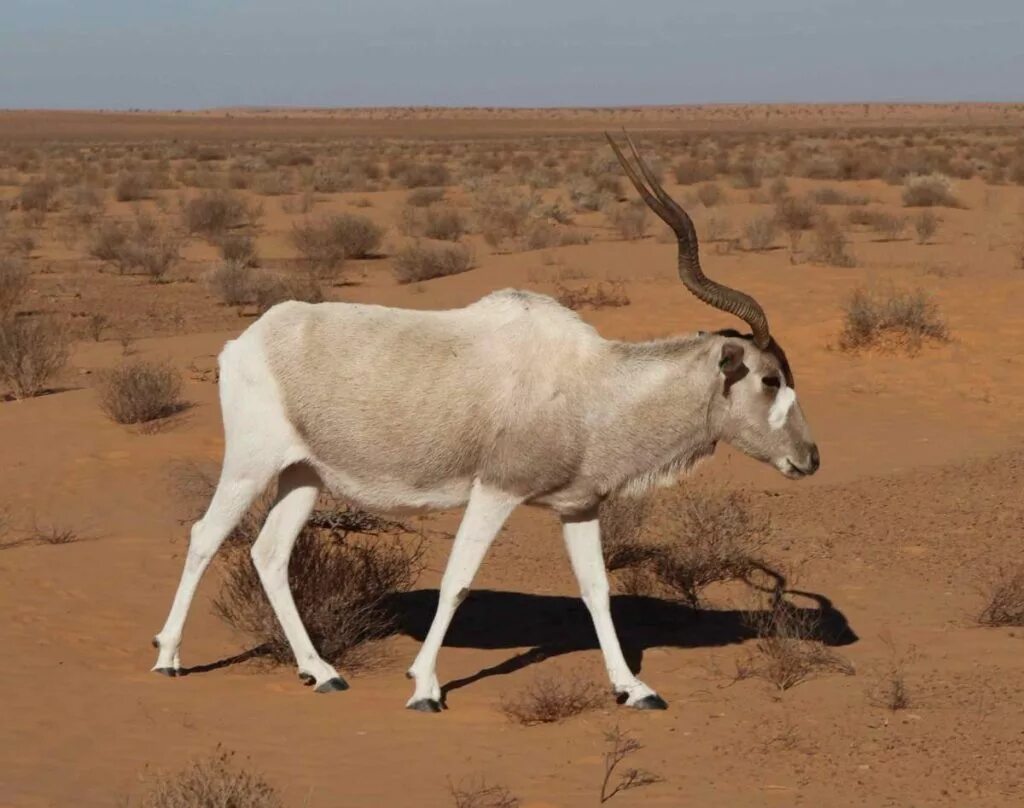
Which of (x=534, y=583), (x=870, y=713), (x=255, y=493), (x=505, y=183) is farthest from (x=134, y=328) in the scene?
(x=505, y=183)

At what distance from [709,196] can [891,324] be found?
21880 millimetres

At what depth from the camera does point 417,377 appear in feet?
23.3

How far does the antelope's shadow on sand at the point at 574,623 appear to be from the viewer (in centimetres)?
840

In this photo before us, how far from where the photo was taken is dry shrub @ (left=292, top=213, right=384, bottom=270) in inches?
1072

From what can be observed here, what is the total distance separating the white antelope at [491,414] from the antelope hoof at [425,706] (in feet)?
0.03

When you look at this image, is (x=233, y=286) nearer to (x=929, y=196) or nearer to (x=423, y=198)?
(x=423, y=198)

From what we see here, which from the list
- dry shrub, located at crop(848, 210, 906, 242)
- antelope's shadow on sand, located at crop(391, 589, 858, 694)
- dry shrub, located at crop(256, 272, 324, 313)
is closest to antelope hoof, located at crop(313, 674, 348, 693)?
antelope's shadow on sand, located at crop(391, 589, 858, 694)

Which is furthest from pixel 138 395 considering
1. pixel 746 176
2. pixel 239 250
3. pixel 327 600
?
pixel 746 176

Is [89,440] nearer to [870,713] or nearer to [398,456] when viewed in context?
[398,456]

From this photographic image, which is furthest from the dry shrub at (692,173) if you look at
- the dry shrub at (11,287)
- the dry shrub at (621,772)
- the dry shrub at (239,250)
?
the dry shrub at (621,772)

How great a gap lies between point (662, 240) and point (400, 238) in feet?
20.2

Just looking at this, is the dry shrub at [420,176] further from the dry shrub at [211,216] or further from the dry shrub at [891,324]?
the dry shrub at [891,324]

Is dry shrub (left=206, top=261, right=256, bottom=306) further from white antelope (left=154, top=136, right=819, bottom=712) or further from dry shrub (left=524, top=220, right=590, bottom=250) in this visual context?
white antelope (left=154, top=136, right=819, bottom=712)

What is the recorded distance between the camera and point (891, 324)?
16.8 m
